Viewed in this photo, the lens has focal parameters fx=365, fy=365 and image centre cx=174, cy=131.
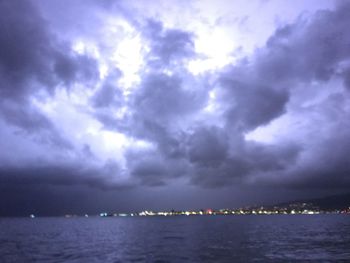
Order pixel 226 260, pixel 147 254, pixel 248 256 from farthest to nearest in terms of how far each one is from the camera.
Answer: pixel 147 254, pixel 248 256, pixel 226 260

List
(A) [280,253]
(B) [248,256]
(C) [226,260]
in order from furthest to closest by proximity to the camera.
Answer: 1. (A) [280,253]
2. (B) [248,256]
3. (C) [226,260]

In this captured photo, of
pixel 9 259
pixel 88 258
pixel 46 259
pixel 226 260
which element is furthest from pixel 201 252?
pixel 9 259

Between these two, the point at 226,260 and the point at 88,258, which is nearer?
the point at 226,260

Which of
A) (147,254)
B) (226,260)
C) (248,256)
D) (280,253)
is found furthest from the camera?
(147,254)

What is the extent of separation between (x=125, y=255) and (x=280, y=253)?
33211 millimetres

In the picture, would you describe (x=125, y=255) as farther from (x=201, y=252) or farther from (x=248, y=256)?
(x=248, y=256)

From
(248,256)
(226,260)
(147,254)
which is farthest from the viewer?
(147,254)

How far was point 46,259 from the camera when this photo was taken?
245ft

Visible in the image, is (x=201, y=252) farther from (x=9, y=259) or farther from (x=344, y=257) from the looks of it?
(x=9, y=259)

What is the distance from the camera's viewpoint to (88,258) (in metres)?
75.1

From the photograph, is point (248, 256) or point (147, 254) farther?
point (147, 254)

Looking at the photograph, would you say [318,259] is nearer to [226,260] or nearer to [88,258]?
[226,260]

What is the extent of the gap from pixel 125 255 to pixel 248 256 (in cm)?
2699

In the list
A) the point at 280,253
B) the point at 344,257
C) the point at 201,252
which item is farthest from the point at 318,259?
the point at 201,252
